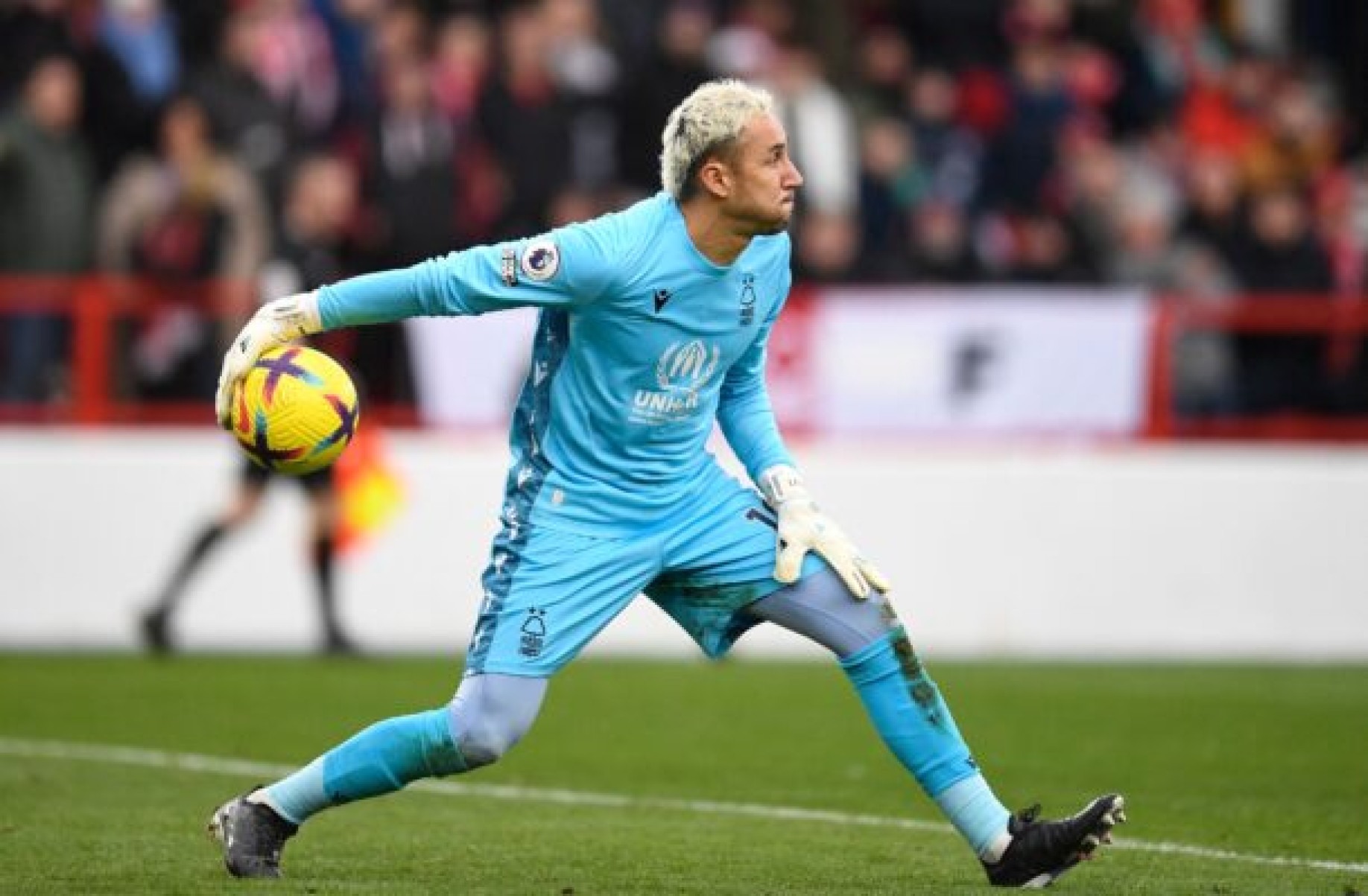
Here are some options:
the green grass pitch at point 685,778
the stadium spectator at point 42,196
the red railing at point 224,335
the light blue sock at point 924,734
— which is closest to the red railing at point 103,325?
the red railing at point 224,335

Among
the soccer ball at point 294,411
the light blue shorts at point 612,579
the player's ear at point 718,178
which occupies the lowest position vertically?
the light blue shorts at point 612,579

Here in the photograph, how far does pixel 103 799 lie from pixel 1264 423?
9.41m

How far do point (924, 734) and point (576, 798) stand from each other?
8.87 ft

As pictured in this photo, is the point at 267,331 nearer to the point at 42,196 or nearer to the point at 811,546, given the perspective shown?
the point at 811,546

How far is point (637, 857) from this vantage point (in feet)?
28.3

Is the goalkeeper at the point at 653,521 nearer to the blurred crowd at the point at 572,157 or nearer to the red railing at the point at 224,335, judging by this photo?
the blurred crowd at the point at 572,157

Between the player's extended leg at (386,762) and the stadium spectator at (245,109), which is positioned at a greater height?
the stadium spectator at (245,109)

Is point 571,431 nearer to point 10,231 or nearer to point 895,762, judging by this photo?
point 895,762

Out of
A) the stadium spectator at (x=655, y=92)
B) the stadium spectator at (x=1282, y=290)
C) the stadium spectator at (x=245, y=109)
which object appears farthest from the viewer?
the stadium spectator at (x=655, y=92)

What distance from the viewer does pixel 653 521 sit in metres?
7.98

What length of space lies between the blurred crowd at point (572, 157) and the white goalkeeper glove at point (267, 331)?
8522 millimetres

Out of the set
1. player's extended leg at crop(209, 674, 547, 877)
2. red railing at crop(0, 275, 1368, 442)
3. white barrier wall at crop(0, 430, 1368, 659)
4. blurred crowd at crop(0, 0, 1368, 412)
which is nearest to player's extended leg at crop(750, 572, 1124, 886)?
player's extended leg at crop(209, 674, 547, 877)

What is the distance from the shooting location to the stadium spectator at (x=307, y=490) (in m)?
16.1

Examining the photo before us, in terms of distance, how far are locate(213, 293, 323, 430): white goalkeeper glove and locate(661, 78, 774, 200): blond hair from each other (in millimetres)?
1095
